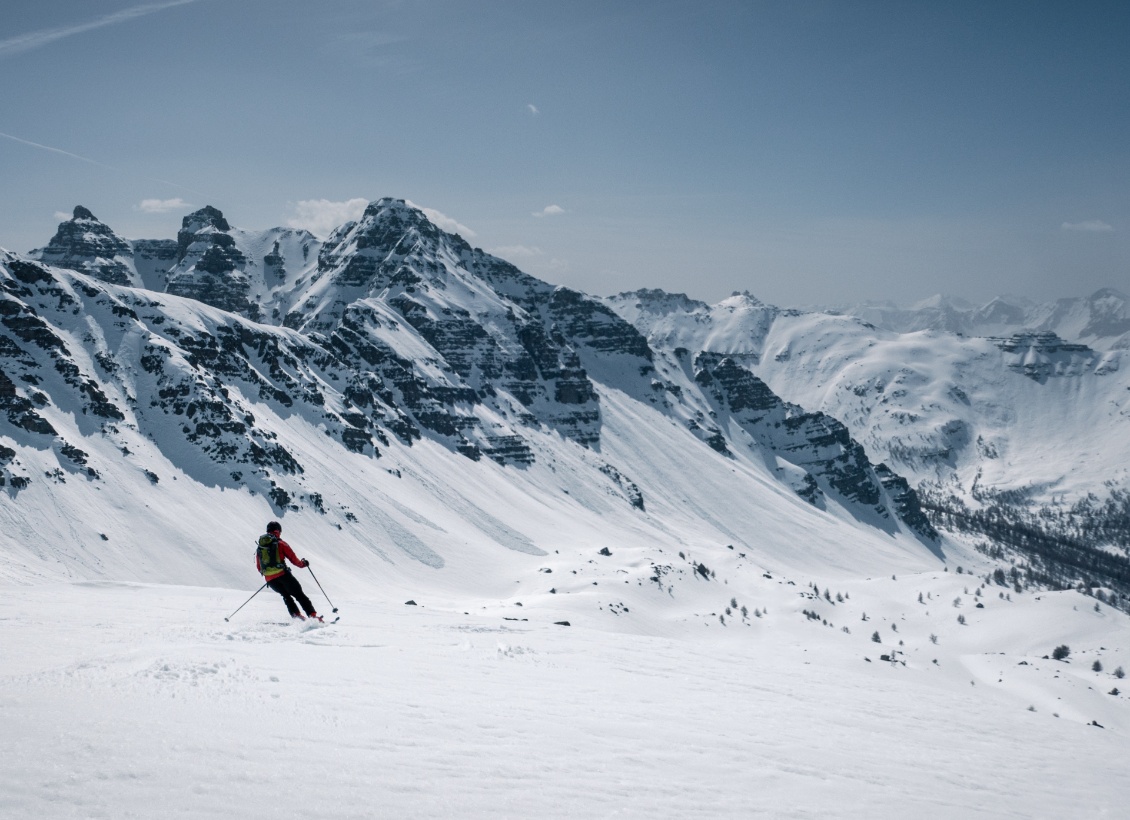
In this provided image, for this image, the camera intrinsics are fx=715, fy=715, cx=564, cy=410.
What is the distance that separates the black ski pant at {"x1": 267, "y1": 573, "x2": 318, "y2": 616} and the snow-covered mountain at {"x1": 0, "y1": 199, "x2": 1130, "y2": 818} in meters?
0.94

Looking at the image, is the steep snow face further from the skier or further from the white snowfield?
the white snowfield

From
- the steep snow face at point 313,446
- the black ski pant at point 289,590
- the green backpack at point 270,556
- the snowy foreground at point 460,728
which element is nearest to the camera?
the snowy foreground at point 460,728

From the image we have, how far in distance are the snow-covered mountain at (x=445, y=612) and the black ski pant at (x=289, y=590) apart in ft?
3.07

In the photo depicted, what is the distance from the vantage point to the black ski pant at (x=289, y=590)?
18.4 metres

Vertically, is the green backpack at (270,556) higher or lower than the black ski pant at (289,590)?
higher

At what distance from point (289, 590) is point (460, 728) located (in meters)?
9.31

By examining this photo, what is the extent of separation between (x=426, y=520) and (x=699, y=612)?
43.8 m

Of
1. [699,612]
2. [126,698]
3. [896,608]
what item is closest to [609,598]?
[699,612]

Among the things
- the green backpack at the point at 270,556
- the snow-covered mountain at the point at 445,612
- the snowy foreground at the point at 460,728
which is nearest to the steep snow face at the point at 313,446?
the snow-covered mountain at the point at 445,612

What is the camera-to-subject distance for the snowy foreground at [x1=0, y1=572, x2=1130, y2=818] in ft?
26.8

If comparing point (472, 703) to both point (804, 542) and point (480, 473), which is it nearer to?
point (480, 473)

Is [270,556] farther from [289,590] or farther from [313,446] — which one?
[313,446]

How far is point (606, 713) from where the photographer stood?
44.2 ft

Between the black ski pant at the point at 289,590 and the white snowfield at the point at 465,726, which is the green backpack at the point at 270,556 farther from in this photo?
the white snowfield at the point at 465,726
